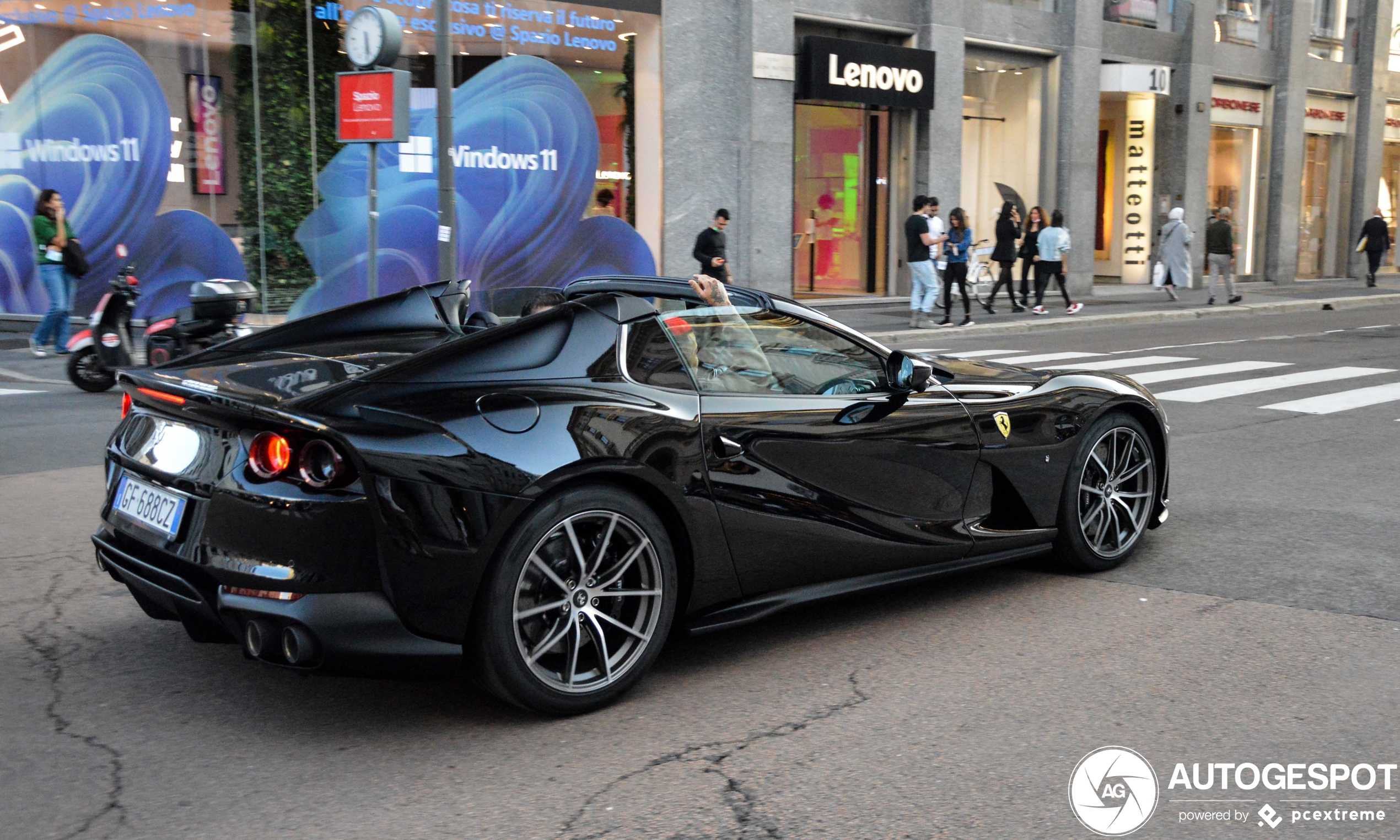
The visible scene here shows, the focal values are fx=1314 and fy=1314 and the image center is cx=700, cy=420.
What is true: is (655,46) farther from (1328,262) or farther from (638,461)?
(1328,262)

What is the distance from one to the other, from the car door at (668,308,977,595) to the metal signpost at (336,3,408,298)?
8295 mm

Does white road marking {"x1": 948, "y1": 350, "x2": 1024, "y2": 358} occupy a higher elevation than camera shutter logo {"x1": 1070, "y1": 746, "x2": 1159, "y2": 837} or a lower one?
higher

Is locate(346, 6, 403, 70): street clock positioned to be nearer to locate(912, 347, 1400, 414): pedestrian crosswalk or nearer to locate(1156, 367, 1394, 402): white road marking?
locate(912, 347, 1400, 414): pedestrian crosswalk

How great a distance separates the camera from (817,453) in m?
4.54

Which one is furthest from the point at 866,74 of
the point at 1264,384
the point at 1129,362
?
the point at 1264,384

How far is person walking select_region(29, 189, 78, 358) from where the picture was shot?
1450 centimetres

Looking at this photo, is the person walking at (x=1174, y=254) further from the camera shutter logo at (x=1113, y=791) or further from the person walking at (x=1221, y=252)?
the camera shutter logo at (x=1113, y=791)

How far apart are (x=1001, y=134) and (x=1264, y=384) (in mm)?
15528

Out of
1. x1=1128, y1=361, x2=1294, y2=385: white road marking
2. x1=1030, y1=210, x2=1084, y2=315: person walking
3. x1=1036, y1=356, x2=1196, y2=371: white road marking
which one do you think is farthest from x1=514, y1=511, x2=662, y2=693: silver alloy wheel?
x1=1030, y1=210, x2=1084, y2=315: person walking

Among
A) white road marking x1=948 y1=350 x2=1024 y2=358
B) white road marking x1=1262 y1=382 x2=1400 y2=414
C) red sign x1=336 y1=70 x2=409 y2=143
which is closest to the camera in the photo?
white road marking x1=1262 y1=382 x2=1400 y2=414

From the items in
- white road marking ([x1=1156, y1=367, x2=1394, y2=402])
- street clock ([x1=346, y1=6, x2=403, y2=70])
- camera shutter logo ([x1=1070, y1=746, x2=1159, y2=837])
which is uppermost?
street clock ([x1=346, y1=6, x2=403, y2=70])

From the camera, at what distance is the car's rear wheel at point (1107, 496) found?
550 centimetres

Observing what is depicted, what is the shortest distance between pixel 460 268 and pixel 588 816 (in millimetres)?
16425

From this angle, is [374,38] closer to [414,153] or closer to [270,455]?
[414,153]
